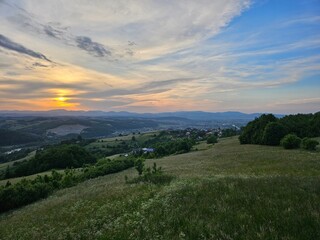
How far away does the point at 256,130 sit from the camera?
71.5 m

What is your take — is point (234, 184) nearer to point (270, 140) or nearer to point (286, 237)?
point (286, 237)

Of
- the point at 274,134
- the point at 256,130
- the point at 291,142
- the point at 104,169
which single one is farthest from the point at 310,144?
the point at 104,169

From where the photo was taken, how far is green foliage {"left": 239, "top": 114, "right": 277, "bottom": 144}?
68744mm

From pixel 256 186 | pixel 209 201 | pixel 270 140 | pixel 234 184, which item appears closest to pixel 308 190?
pixel 256 186

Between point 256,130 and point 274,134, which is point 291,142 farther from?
point 256,130

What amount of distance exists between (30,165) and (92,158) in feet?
77.3

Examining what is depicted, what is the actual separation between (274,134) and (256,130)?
11165mm

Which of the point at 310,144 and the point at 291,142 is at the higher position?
the point at 310,144

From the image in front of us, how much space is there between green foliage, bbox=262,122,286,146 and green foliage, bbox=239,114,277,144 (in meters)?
4.81

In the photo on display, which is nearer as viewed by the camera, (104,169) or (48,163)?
(104,169)

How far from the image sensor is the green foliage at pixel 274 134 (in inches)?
2370

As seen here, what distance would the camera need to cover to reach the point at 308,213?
330 inches

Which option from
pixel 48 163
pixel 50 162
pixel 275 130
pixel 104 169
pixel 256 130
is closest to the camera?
pixel 104 169

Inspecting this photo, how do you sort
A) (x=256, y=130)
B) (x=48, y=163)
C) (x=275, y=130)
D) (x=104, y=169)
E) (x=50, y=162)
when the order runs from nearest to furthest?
(x=104, y=169)
(x=275, y=130)
(x=256, y=130)
(x=48, y=163)
(x=50, y=162)
